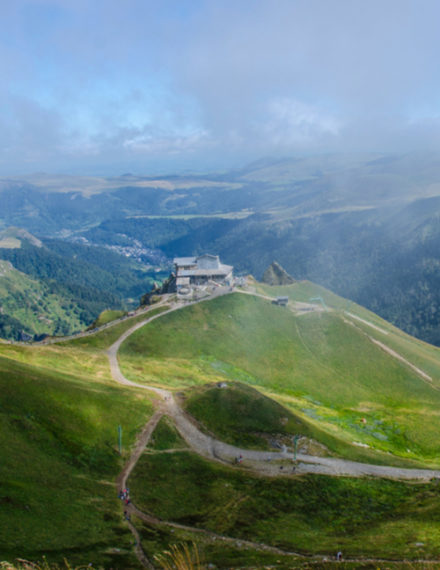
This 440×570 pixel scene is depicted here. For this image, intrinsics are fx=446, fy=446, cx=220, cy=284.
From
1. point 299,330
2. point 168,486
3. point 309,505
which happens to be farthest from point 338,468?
point 299,330

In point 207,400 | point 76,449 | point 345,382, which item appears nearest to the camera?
point 76,449

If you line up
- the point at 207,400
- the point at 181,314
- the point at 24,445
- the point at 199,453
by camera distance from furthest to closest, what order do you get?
the point at 181,314 < the point at 207,400 < the point at 199,453 < the point at 24,445

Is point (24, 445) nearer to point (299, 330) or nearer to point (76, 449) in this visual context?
point (76, 449)

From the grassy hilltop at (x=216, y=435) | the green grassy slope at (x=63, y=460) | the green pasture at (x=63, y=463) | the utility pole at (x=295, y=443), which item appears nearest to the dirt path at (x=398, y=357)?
the grassy hilltop at (x=216, y=435)

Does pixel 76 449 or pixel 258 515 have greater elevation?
pixel 76 449

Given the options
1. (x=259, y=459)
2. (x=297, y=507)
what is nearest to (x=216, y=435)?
(x=259, y=459)

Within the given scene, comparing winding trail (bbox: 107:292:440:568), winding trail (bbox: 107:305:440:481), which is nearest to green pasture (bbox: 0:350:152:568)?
winding trail (bbox: 107:292:440:568)

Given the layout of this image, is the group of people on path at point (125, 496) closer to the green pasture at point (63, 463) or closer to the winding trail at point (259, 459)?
the green pasture at point (63, 463)

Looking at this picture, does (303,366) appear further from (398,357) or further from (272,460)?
(272,460)
